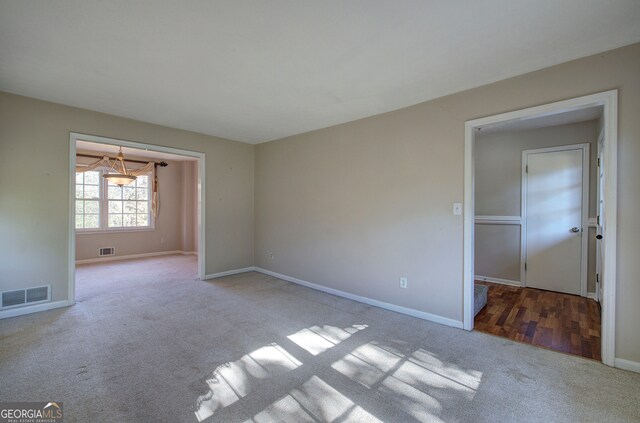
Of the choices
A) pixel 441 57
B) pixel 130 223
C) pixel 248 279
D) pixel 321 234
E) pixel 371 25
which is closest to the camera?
pixel 371 25

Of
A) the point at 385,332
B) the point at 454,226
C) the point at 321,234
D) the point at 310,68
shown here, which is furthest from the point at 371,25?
the point at 321,234

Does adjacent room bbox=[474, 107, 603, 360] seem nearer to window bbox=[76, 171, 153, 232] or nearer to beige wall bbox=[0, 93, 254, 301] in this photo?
beige wall bbox=[0, 93, 254, 301]

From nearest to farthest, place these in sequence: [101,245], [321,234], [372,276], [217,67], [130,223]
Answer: [217,67] < [372,276] < [321,234] < [101,245] < [130,223]

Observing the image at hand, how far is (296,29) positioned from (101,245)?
7.04 m

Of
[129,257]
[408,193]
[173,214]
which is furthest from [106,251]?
[408,193]

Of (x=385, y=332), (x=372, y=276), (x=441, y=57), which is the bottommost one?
(x=385, y=332)

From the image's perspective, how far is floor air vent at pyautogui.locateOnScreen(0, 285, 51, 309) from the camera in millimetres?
3143

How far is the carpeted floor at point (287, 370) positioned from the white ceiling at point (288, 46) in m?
2.50

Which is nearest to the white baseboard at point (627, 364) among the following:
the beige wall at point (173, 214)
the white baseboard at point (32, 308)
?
the white baseboard at point (32, 308)

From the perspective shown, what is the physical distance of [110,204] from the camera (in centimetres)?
674

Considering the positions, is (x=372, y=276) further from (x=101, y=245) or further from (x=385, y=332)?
(x=101, y=245)

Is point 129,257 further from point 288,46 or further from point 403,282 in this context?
point 288,46

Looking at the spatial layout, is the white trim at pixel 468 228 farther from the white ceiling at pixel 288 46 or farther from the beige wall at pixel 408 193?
the white ceiling at pixel 288 46

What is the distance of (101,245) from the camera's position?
21.4 feet
